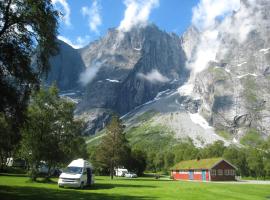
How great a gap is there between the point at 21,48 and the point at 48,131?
92.3 ft

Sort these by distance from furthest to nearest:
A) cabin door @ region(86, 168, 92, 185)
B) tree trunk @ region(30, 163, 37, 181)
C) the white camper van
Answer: tree trunk @ region(30, 163, 37, 181)
cabin door @ region(86, 168, 92, 185)
the white camper van

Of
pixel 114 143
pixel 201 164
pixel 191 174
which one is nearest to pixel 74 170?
pixel 114 143

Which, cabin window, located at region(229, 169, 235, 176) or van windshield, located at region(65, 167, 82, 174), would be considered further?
cabin window, located at region(229, 169, 235, 176)

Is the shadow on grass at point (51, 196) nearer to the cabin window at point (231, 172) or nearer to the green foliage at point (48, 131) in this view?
the green foliage at point (48, 131)

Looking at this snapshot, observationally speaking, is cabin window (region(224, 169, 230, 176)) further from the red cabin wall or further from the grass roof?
the red cabin wall

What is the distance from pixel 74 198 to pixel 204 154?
14883cm

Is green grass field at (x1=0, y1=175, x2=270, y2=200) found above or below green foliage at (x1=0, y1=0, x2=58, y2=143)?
below

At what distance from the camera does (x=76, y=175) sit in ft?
126

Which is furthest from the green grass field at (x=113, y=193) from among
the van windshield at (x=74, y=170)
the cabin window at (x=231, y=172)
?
the cabin window at (x=231, y=172)

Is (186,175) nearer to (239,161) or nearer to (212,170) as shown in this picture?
(212,170)

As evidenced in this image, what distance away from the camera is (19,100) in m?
25.0

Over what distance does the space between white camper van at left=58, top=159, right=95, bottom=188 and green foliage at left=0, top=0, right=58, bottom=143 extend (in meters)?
13.8

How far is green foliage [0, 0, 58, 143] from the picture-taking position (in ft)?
→ 77.2

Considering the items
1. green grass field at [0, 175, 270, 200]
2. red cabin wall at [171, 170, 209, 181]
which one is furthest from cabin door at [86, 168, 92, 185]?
red cabin wall at [171, 170, 209, 181]
